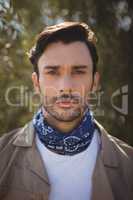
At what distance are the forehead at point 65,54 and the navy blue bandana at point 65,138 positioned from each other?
200 millimetres

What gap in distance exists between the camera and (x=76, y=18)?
10.1ft

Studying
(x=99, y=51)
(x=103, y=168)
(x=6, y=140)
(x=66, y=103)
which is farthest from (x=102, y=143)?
(x=99, y=51)

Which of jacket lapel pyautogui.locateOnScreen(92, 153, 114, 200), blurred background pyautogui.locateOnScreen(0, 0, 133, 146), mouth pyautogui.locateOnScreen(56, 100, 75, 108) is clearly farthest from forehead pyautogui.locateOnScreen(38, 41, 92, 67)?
blurred background pyautogui.locateOnScreen(0, 0, 133, 146)

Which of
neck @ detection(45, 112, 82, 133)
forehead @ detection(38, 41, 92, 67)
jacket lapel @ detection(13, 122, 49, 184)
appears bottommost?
jacket lapel @ detection(13, 122, 49, 184)

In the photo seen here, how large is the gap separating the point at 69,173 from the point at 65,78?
0.31 meters

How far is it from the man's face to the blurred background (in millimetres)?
1295

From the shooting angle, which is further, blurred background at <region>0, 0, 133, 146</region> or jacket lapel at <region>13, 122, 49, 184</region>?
blurred background at <region>0, 0, 133, 146</region>

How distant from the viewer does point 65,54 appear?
1518 mm

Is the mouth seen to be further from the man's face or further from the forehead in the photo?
the forehead

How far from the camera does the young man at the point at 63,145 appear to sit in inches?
59.6

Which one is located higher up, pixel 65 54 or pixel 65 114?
pixel 65 54

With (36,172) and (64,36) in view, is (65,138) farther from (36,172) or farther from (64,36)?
(64,36)

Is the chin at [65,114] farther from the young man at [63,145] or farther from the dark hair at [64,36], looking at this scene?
the dark hair at [64,36]

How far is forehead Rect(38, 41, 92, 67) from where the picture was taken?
1.51 metres
